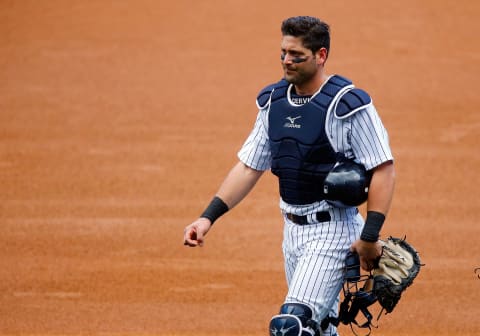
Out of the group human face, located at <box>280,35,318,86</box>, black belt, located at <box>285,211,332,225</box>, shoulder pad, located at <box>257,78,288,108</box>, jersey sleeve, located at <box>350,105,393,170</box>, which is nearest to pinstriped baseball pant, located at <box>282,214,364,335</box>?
black belt, located at <box>285,211,332,225</box>

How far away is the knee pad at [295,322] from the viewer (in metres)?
5.06

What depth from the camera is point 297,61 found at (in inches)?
208

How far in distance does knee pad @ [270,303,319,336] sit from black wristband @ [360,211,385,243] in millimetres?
485

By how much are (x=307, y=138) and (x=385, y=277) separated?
84cm

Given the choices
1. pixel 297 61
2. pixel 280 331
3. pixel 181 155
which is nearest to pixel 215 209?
pixel 280 331

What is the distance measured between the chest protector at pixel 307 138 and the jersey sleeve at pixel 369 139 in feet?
0.22

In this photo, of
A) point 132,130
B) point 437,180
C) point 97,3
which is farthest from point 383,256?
point 97,3

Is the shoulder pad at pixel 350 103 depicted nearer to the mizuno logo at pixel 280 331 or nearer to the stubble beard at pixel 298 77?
the stubble beard at pixel 298 77

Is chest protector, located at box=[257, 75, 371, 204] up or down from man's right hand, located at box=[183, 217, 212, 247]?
up

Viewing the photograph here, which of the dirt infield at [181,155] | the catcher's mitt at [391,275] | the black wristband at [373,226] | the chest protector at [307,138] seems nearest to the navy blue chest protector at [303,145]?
the chest protector at [307,138]

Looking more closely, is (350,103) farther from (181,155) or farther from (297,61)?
(181,155)

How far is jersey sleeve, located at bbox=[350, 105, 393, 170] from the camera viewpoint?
5141 mm

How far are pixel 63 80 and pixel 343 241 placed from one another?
35.8 ft

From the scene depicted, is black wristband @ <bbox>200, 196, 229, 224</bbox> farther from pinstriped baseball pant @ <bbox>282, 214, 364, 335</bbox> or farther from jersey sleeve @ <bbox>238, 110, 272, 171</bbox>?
pinstriped baseball pant @ <bbox>282, 214, 364, 335</bbox>
